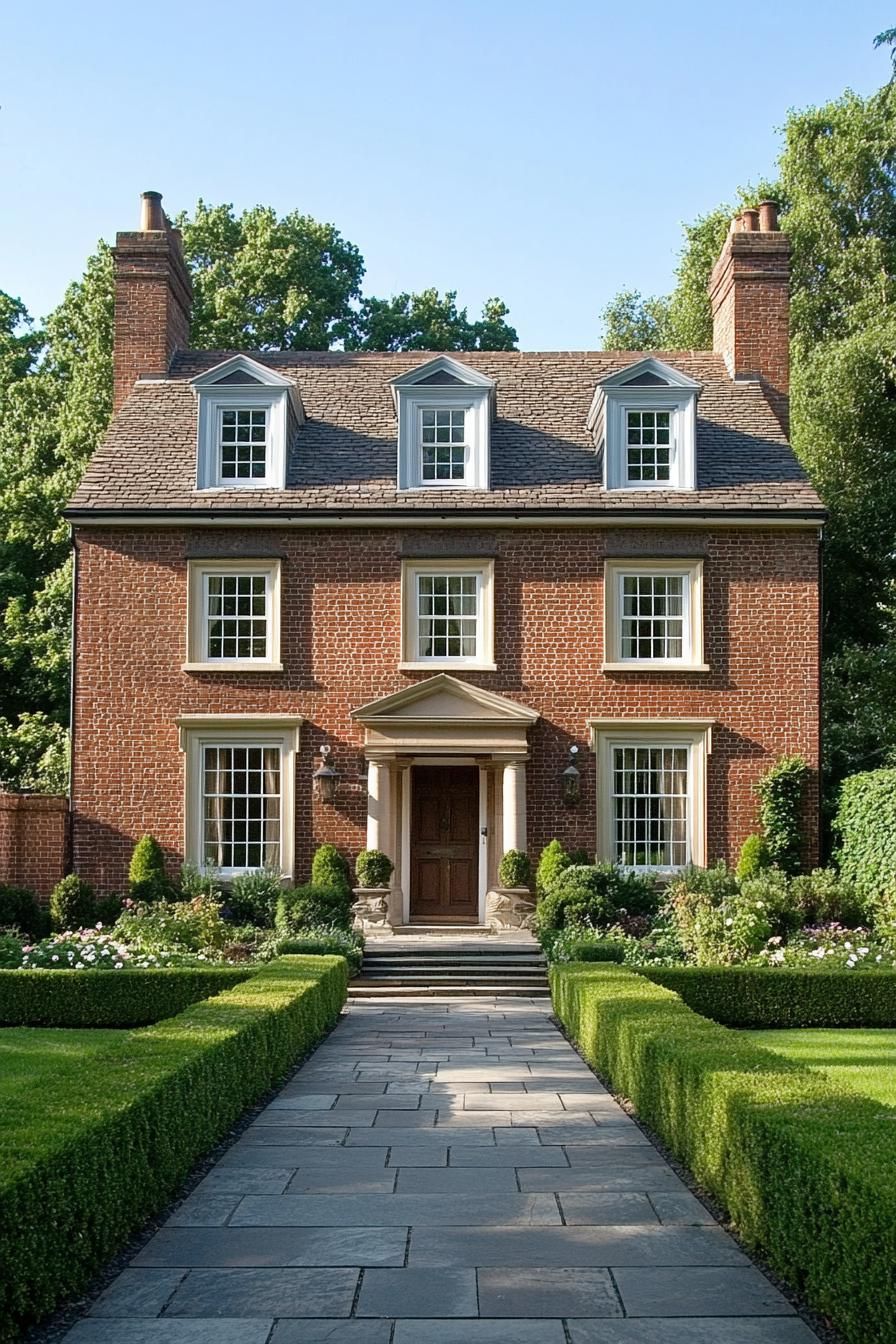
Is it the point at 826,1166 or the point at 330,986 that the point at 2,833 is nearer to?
the point at 330,986

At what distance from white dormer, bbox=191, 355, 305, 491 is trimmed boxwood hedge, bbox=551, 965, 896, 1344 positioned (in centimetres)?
1529

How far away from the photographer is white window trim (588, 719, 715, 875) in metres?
23.7

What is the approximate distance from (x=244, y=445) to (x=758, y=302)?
31.9ft

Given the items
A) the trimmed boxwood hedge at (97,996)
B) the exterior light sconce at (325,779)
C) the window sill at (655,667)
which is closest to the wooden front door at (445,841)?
the exterior light sconce at (325,779)

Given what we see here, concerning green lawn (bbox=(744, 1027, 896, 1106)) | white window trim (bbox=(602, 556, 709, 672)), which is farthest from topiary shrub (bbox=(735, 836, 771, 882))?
green lawn (bbox=(744, 1027, 896, 1106))

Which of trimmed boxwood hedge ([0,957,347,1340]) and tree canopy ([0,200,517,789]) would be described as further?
tree canopy ([0,200,517,789])

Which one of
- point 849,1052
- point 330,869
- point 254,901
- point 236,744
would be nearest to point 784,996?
point 849,1052

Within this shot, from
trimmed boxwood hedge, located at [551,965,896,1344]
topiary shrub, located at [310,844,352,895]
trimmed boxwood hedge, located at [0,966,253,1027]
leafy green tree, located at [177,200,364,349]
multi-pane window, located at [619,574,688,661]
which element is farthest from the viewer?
leafy green tree, located at [177,200,364,349]

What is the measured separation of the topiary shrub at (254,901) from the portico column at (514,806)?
147 inches

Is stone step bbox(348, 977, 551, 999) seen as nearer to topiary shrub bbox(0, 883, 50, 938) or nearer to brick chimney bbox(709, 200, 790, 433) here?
topiary shrub bbox(0, 883, 50, 938)

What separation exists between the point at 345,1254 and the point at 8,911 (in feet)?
54.3

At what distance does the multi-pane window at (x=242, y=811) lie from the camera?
23938 millimetres

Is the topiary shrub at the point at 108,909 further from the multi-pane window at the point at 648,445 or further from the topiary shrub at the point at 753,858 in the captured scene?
the multi-pane window at the point at 648,445

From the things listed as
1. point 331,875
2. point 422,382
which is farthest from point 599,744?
point 422,382
